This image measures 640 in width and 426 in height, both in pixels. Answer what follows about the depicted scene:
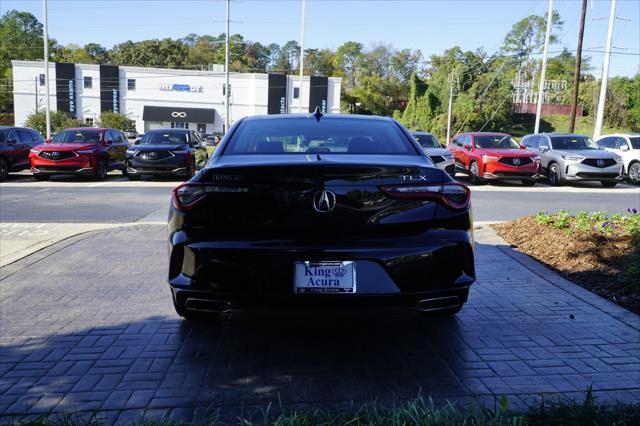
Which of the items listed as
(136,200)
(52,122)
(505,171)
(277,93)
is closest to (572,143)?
(505,171)

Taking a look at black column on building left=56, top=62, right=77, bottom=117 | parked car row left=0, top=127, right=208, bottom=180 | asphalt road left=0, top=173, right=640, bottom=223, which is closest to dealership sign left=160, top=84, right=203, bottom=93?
black column on building left=56, top=62, right=77, bottom=117

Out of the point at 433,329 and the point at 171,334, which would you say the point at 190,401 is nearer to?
the point at 171,334

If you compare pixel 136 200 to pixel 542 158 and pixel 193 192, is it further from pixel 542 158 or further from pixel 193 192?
pixel 542 158

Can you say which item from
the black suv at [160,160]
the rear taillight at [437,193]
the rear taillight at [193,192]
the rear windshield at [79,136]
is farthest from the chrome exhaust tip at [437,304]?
the rear windshield at [79,136]

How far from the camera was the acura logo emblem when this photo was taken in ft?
11.7

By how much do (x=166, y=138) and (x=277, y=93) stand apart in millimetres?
54852

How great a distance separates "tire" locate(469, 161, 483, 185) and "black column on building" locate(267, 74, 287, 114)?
180 feet

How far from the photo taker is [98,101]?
227 ft

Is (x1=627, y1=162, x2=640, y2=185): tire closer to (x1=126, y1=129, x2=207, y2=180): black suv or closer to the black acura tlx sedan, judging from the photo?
(x1=126, y1=129, x2=207, y2=180): black suv

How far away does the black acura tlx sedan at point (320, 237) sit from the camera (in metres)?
3.55

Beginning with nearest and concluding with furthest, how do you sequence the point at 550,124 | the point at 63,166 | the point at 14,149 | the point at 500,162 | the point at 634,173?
the point at 63,166 → the point at 500,162 → the point at 14,149 → the point at 634,173 → the point at 550,124

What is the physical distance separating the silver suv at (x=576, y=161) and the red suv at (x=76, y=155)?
1458 centimetres

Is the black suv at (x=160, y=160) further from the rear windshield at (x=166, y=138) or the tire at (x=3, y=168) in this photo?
the tire at (x=3, y=168)

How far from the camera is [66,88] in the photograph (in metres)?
68.1
